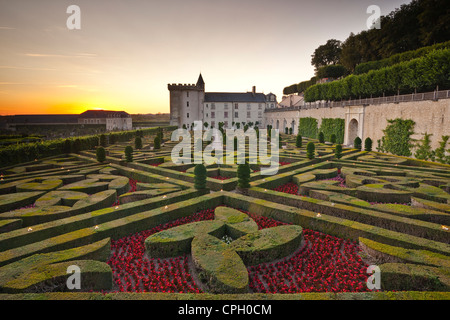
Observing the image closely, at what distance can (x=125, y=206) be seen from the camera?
980 cm

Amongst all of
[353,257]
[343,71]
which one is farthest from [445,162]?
[343,71]

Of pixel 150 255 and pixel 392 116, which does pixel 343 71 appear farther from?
pixel 150 255

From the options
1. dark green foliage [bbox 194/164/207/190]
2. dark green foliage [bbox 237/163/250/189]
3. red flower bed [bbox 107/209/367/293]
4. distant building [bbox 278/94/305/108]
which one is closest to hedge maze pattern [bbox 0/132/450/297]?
red flower bed [bbox 107/209/367/293]

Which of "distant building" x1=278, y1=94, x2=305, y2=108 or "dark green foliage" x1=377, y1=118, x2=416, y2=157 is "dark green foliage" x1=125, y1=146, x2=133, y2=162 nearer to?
"dark green foliage" x1=377, y1=118, x2=416, y2=157

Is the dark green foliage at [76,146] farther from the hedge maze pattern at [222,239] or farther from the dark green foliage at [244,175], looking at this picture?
the dark green foliage at [244,175]

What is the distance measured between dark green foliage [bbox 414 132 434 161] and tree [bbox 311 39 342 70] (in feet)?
178

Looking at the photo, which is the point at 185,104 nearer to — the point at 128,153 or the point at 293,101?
the point at 293,101

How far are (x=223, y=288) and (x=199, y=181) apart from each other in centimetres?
690

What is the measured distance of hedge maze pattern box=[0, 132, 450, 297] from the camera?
5902mm

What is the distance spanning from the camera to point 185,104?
6450cm

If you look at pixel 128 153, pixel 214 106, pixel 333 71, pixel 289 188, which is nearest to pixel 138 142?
pixel 128 153

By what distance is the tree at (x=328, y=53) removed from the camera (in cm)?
6824

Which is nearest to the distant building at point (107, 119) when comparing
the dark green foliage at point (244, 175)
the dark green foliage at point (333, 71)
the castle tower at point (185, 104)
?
the castle tower at point (185, 104)

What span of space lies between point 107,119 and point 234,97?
149 feet
